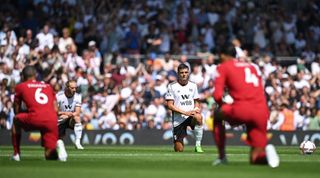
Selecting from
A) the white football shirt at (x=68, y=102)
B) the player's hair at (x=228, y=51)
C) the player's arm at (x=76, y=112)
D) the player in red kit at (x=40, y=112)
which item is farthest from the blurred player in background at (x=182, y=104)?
the player's hair at (x=228, y=51)

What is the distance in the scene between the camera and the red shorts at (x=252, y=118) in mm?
16703

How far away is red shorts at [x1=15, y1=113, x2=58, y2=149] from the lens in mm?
18938

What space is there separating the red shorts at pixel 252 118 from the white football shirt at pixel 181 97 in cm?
829

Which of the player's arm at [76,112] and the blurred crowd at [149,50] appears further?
the blurred crowd at [149,50]

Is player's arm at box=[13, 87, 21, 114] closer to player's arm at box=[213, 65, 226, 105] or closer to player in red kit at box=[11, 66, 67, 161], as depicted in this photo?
player in red kit at box=[11, 66, 67, 161]

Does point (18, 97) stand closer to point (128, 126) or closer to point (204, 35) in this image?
point (128, 126)

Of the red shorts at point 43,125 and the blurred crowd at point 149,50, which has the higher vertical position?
the blurred crowd at point 149,50

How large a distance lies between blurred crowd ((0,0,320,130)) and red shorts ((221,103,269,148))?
17408mm

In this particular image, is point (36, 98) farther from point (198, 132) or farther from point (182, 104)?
point (198, 132)

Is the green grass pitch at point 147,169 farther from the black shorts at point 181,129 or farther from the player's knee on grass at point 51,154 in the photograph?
the black shorts at point 181,129

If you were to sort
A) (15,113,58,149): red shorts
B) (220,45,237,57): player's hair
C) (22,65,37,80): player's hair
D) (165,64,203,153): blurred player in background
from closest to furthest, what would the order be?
1. (220,45,237,57): player's hair
2. (15,113,58,149): red shorts
3. (22,65,37,80): player's hair
4. (165,64,203,153): blurred player in background

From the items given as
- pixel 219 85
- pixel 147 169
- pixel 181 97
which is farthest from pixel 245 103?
pixel 181 97

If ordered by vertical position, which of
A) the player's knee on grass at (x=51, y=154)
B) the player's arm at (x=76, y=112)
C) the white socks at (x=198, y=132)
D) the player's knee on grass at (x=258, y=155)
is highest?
the player's arm at (x=76, y=112)

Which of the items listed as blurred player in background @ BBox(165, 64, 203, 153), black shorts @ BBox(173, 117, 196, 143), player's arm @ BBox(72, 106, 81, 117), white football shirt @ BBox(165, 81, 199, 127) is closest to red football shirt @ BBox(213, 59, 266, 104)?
blurred player in background @ BBox(165, 64, 203, 153)
